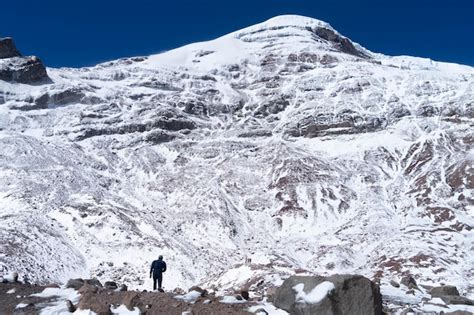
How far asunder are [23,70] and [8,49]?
17.3m

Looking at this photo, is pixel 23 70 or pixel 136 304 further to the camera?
pixel 23 70

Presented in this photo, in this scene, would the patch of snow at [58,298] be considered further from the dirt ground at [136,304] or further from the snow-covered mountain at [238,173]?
the snow-covered mountain at [238,173]

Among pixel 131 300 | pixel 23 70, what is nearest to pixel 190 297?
pixel 131 300

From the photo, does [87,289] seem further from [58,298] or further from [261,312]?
[261,312]

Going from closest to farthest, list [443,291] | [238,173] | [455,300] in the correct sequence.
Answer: [455,300] < [443,291] < [238,173]

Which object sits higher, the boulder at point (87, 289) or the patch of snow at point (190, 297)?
the boulder at point (87, 289)

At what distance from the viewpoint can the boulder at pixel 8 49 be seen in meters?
142

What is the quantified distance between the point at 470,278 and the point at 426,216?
19.3 meters

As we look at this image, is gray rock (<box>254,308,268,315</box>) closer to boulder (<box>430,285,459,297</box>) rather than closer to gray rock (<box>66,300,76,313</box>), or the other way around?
Answer: gray rock (<box>66,300,76,313</box>)

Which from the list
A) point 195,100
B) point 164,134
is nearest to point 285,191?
point 164,134

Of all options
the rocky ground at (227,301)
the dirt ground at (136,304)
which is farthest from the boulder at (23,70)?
the dirt ground at (136,304)

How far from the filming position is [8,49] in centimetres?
14325

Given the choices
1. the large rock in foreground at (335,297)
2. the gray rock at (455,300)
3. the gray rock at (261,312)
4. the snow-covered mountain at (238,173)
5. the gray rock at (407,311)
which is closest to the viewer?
the large rock in foreground at (335,297)

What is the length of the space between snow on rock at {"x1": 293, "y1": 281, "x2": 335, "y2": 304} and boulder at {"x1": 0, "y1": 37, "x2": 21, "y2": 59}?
14166 centimetres
